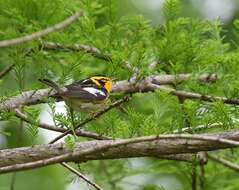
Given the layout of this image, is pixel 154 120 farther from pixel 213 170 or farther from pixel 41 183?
pixel 41 183

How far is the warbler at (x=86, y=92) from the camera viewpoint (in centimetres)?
414

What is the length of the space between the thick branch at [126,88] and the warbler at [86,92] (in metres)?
0.08

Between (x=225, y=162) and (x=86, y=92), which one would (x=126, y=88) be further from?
(x=225, y=162)

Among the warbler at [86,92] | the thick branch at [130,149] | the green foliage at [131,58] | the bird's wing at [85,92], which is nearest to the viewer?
the thick branch at [130,149]

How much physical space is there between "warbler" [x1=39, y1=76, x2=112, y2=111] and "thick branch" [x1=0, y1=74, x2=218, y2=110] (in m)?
0.08

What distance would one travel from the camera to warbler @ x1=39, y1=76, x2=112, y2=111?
4.14 metres

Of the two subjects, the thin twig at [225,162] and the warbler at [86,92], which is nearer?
the warbler at [86,92]

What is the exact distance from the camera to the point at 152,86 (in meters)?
4.08

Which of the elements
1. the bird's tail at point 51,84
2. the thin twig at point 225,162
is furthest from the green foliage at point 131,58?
the thin twig at point 225,162

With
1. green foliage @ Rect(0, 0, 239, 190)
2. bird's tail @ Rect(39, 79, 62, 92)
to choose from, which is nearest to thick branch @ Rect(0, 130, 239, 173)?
green foliage @ Rect(0, 0, 239, 190)

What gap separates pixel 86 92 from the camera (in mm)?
4816

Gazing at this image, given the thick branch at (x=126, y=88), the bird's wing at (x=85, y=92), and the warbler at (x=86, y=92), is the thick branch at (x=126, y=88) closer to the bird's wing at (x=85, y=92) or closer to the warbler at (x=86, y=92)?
the warbler at (x=86, y=92)

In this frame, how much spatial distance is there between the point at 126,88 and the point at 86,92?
0.74 metres

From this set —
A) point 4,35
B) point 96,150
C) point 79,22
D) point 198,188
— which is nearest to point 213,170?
point 198,188
